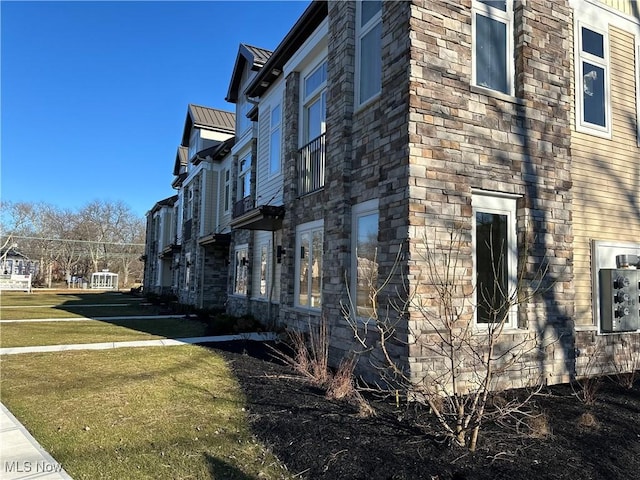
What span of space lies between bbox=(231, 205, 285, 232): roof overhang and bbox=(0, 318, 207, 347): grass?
127 inches

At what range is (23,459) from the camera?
12.2 ft

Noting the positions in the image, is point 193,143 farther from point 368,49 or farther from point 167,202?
point 368,49

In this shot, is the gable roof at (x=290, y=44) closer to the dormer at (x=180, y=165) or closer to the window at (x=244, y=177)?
the window at (x=244, y=177)

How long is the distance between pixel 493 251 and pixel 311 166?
479 cm

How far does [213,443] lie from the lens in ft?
13.5

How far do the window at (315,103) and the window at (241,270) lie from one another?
5409mm

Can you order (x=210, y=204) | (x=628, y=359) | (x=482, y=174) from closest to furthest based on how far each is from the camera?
(x=482, y=174) < (x=628, y=359) < (x=210, y=204)

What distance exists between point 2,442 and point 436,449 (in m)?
4.03

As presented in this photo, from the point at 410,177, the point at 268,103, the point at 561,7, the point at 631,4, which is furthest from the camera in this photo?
the point at 268,103

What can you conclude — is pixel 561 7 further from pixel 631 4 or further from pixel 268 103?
pixel 268 103

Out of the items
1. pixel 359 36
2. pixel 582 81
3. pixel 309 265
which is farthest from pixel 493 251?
A: pixel 359 36

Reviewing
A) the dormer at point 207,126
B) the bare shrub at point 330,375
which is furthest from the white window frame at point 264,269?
the dormer at point 207,126

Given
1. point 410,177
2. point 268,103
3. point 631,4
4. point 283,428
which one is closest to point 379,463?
point 283,428

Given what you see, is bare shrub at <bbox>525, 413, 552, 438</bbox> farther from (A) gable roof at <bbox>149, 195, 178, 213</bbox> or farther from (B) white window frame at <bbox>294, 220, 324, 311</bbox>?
(A) gable roof at <bbox>149, 195, 178, 213</bbox>
